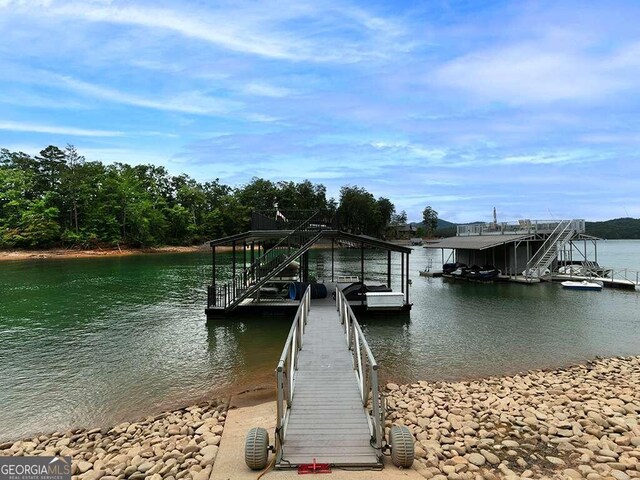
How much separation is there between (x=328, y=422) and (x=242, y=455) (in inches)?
57.1

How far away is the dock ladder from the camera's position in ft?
17.7

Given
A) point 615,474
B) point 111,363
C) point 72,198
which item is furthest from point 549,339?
point 72,198

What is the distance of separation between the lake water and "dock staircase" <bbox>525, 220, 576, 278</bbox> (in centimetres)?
617

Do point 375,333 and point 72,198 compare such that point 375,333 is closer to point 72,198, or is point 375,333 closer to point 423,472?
point 423,472

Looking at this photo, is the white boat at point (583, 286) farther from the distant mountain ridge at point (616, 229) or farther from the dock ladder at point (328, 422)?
the distant mountain ridge at point (616, 229)

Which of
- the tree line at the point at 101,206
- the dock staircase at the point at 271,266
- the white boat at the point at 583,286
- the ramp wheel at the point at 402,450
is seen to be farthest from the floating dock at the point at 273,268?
the tree line at the point at 101,206

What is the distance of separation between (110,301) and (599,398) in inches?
977

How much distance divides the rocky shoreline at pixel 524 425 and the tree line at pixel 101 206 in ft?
197

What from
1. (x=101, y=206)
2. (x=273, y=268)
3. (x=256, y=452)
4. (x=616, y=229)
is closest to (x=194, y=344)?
(x=273, y=268)

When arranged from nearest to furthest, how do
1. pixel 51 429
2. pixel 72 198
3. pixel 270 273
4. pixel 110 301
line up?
pixel 51 429 < pixel 270 273 < pixel 110 301 < pixel 72 198

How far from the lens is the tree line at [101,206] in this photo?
209ft

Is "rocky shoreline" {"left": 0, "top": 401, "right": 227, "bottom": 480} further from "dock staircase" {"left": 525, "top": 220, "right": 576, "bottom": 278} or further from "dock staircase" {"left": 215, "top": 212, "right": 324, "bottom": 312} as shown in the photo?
"dock staircase" {"left": 525, "top": 220, "right": 576, "bottom": 278}

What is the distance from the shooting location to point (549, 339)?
15.8 m

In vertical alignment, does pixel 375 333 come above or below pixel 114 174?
below
